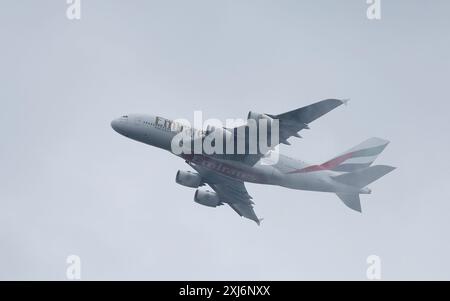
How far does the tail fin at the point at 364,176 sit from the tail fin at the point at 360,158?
2.11m

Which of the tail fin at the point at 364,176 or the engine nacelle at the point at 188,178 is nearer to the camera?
the tail fin at the point at 364,176

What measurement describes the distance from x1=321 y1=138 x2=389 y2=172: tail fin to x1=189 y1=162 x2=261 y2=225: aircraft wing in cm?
903

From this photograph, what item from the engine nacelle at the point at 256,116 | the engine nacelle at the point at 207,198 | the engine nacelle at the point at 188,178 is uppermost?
the engine nacelle at the point at 256,116

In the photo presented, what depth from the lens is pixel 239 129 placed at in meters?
53.6

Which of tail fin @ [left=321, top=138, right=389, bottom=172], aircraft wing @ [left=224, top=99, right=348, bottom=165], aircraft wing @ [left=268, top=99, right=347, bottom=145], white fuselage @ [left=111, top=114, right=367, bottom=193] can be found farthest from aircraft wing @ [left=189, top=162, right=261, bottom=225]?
aircraft wing @ [left=268, top=99, right=347, bottom=145]

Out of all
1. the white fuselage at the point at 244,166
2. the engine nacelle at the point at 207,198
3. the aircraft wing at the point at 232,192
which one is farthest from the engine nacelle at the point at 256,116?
the engine nacelle at the point at 207,198

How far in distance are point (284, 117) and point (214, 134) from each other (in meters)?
7.25

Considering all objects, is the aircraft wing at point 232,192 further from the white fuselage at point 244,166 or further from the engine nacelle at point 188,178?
the white fuselage at point 244,166

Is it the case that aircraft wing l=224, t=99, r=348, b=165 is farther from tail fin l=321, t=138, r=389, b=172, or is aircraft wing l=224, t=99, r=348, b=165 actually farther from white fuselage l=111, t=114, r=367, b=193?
tail fin l=321, t=138, r=389, b=172

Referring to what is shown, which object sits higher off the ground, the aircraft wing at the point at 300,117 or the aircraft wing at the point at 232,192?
the aircraft wing at the point at 300,117

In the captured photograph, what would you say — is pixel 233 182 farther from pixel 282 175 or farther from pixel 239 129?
pixel 239 129

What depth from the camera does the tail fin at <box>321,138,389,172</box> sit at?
6066 cm

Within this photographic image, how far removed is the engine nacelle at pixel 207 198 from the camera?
210 feet

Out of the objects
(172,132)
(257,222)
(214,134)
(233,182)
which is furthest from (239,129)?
(257,222)
